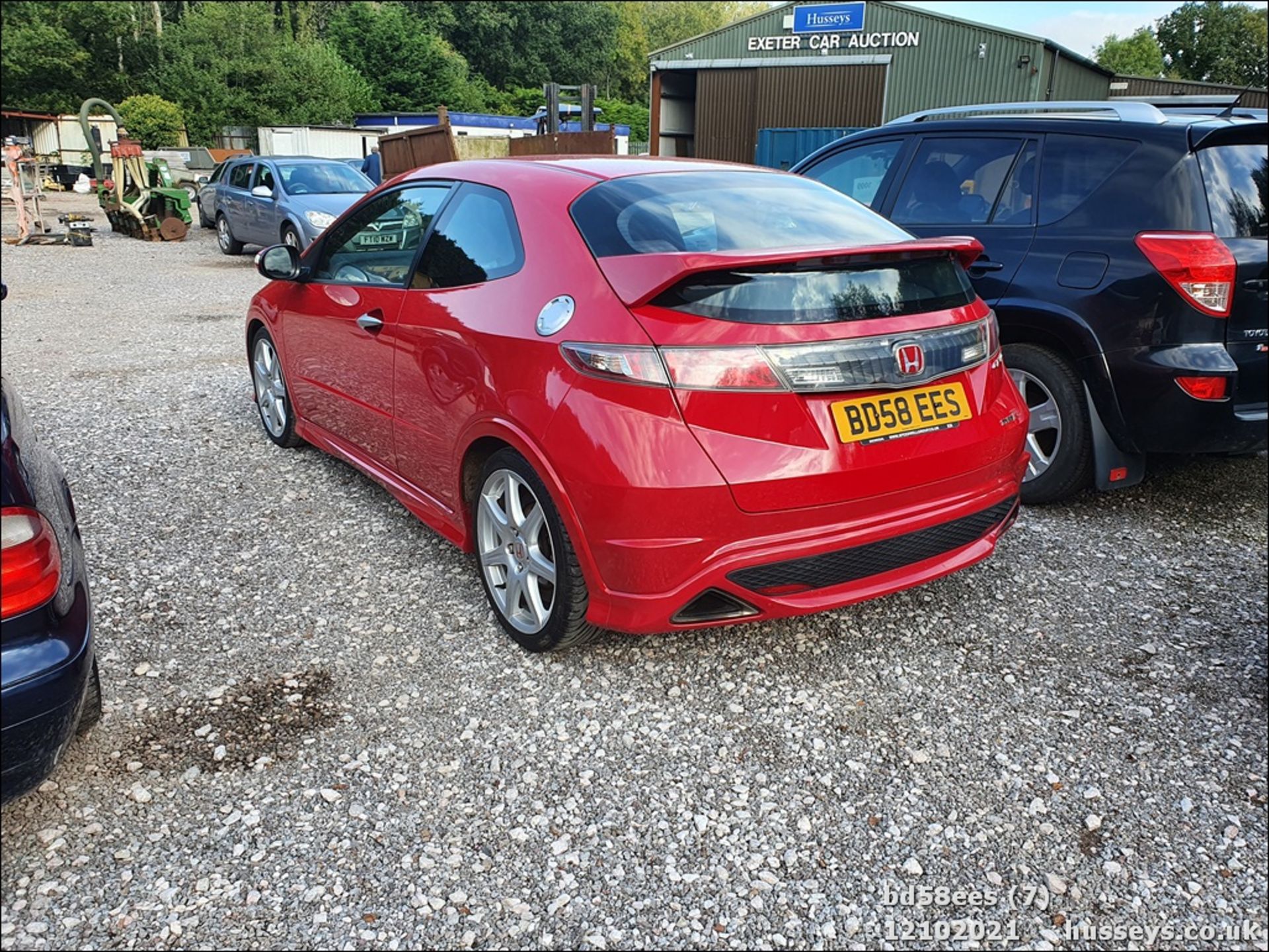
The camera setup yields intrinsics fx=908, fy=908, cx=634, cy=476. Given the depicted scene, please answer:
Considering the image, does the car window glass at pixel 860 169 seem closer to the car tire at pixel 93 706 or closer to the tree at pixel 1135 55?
the car tire at pixel 93 706

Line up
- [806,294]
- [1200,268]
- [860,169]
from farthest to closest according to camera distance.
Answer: [860,169] → [1200,268] → [806,294]

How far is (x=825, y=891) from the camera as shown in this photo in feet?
6.95

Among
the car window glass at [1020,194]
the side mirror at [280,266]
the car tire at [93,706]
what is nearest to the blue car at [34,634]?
the car tire at [93,706]

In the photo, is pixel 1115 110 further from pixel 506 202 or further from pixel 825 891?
pixel 825 891

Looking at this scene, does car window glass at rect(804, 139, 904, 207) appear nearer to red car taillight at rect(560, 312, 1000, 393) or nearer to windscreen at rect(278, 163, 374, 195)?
red car taillight at rect(560, 312, 1000, 393)

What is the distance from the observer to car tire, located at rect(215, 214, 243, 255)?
15.9 m

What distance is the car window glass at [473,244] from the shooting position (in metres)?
3.13

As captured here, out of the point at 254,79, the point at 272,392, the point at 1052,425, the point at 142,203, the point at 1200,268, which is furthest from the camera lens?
the point at 254,79

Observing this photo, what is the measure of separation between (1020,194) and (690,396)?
9.13 ft

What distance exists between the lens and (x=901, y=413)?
2752 millimetres

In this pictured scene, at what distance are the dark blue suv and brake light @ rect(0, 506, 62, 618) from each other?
3917 millimetres

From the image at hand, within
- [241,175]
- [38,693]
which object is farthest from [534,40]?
[38,693]

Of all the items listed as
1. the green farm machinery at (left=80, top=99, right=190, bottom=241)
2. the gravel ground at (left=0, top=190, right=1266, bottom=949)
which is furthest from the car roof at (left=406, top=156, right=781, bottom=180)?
the green farm machinery at (left=80, top=99, right=190, bottom=241)

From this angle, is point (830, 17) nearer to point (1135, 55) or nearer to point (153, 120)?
point (153, 120)
